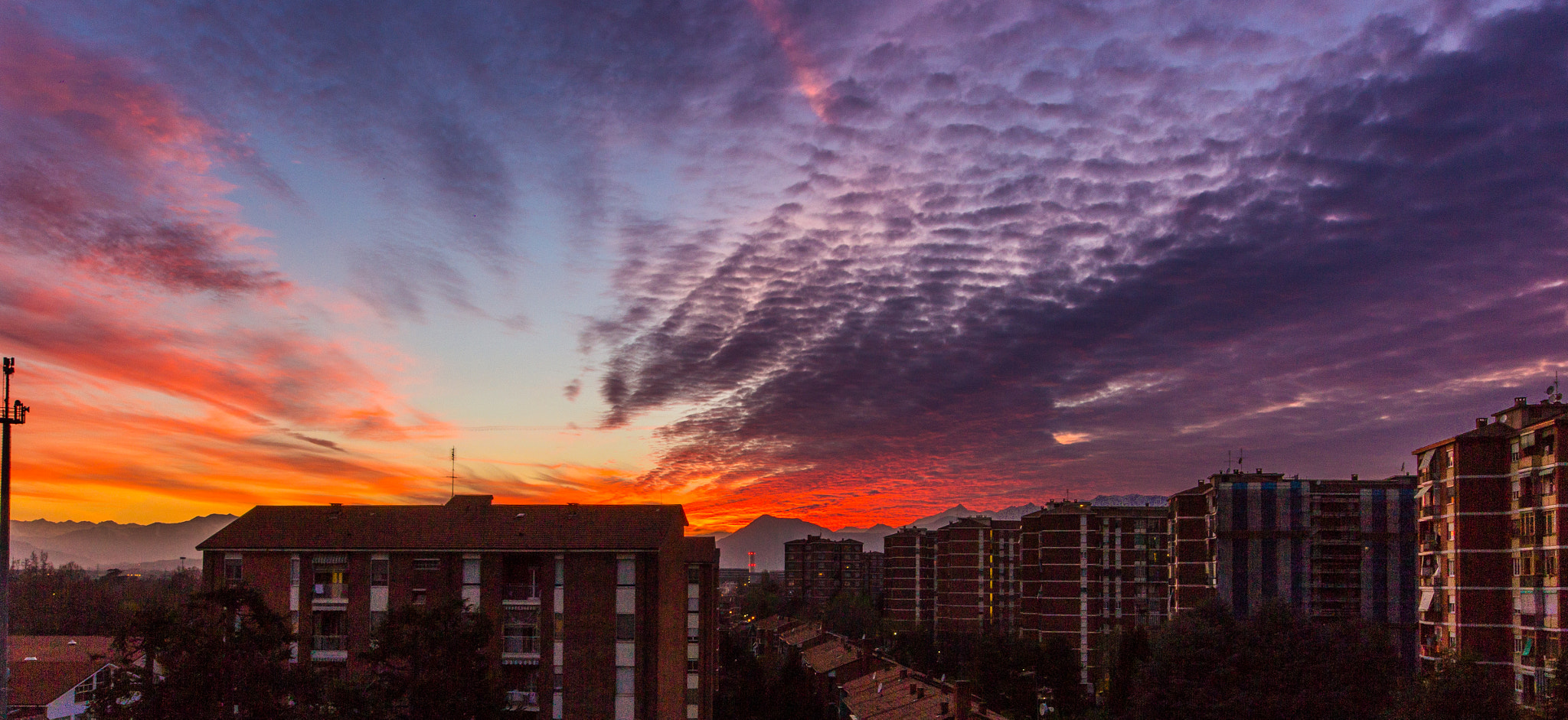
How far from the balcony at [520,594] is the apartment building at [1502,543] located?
41975 mm

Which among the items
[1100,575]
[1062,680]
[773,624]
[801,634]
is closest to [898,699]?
[1062,680]

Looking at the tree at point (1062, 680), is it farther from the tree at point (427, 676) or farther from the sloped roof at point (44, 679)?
the sloped roof at point (44, 679)

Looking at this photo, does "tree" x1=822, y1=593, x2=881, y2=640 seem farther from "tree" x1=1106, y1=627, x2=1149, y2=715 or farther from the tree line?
the tree line

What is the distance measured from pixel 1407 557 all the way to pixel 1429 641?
85.0 feet

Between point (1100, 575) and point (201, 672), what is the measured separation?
80974 millimetres

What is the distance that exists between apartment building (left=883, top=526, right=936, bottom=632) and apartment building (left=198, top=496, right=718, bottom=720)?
337 ft

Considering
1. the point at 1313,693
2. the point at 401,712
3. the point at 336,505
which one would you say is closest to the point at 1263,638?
the point at 1313,693

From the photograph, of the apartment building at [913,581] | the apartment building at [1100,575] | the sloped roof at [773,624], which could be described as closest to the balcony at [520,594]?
the apartment building at [1100,575]

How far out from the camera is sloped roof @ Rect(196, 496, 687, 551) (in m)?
45.7

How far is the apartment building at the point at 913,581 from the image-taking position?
475ft

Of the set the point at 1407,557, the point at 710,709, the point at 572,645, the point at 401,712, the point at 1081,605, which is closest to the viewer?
the point at 401,712

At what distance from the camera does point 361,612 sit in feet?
149

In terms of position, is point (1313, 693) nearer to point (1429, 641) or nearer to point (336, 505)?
point (1429, 641)

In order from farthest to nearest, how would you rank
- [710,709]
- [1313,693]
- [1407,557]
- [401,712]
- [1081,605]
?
[1081,605]
[1407,557]
[710,709]
[1313,693]
[401,712]
